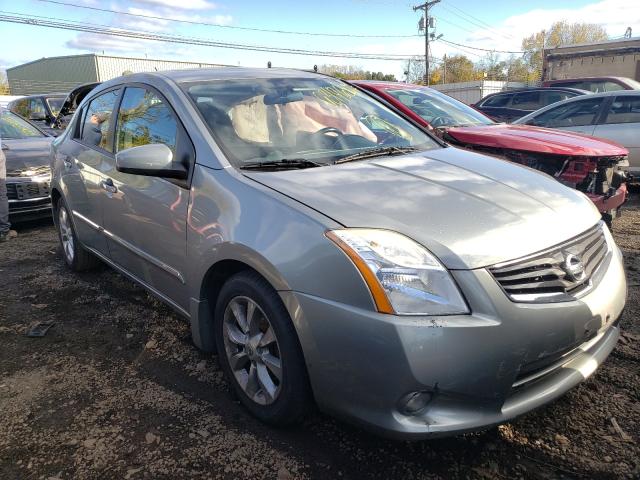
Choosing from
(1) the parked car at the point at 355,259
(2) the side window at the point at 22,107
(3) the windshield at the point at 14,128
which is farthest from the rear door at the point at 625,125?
(2) the side window at the point at 22,107

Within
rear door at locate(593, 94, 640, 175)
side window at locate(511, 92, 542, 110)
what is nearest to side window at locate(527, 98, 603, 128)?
rear door at locate(593, 94, 640, 175)

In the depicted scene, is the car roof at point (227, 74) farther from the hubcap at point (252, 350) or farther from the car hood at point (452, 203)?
the hubcap at point (252, 350)

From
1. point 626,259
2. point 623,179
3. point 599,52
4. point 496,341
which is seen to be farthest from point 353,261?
point 599,52

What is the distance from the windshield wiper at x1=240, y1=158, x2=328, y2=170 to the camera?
8.27 ft

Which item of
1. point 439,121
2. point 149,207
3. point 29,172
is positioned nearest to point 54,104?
point 29,172

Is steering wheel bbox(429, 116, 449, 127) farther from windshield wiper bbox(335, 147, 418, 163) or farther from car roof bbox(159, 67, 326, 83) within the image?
windshield wiper bbox(335, 147, 418, 163)

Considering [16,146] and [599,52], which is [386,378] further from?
[599,52]

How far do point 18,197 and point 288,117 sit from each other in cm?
496

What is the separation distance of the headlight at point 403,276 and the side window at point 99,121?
7.90 feet

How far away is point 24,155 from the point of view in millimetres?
6609

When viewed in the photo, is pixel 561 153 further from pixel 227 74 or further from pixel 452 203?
pixel 227 74

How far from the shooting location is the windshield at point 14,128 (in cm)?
736

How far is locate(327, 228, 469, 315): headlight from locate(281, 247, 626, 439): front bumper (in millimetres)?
41

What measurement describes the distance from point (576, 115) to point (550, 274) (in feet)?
21.2
